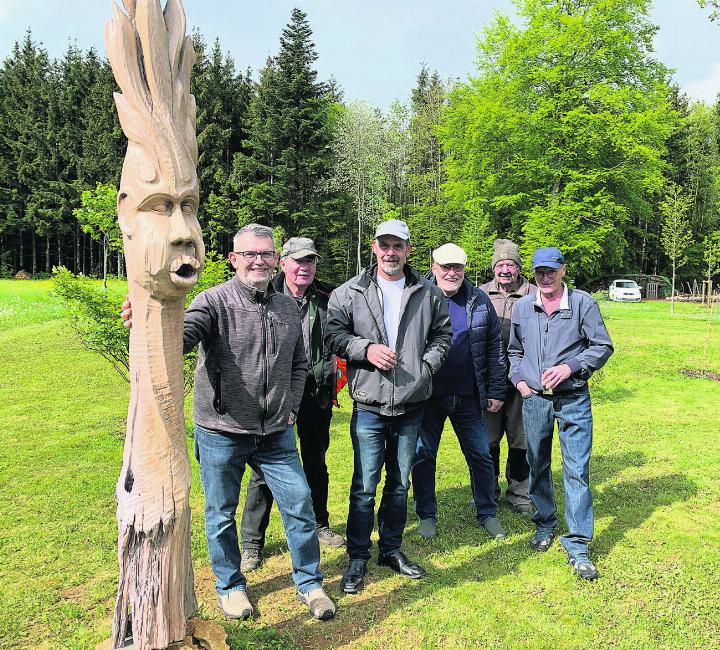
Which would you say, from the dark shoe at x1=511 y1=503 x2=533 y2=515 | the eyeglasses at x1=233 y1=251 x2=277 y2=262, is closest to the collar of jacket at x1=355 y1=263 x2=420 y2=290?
the eyeglasses at x1=233 y1=251 x2=277 y2=262

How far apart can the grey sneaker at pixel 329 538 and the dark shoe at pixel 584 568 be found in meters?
1.76

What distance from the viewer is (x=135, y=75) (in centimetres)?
231

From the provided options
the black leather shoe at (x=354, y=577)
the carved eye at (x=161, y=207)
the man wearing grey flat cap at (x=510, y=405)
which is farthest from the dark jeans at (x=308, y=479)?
the carved eye at (x=161, y=207)

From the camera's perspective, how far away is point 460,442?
4.73 metres

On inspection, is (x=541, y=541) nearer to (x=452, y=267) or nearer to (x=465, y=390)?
(x=465, y=390)

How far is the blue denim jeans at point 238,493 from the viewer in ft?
10.6

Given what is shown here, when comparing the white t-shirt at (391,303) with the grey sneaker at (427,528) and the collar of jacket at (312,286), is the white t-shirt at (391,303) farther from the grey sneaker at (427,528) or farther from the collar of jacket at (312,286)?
the grey sneaker at (427,528)

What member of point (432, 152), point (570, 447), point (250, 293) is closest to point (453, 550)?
point (570, 447)

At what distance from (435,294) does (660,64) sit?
982 inches

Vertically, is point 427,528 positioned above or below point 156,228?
below

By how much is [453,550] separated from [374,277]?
2.29m

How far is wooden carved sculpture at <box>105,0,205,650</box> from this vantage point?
7.68ft

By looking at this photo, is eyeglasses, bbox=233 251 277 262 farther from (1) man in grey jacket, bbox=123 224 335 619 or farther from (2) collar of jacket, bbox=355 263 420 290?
(2) collar of jacket, bbox=355 263 420 290

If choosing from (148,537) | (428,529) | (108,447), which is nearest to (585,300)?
(428,529)
